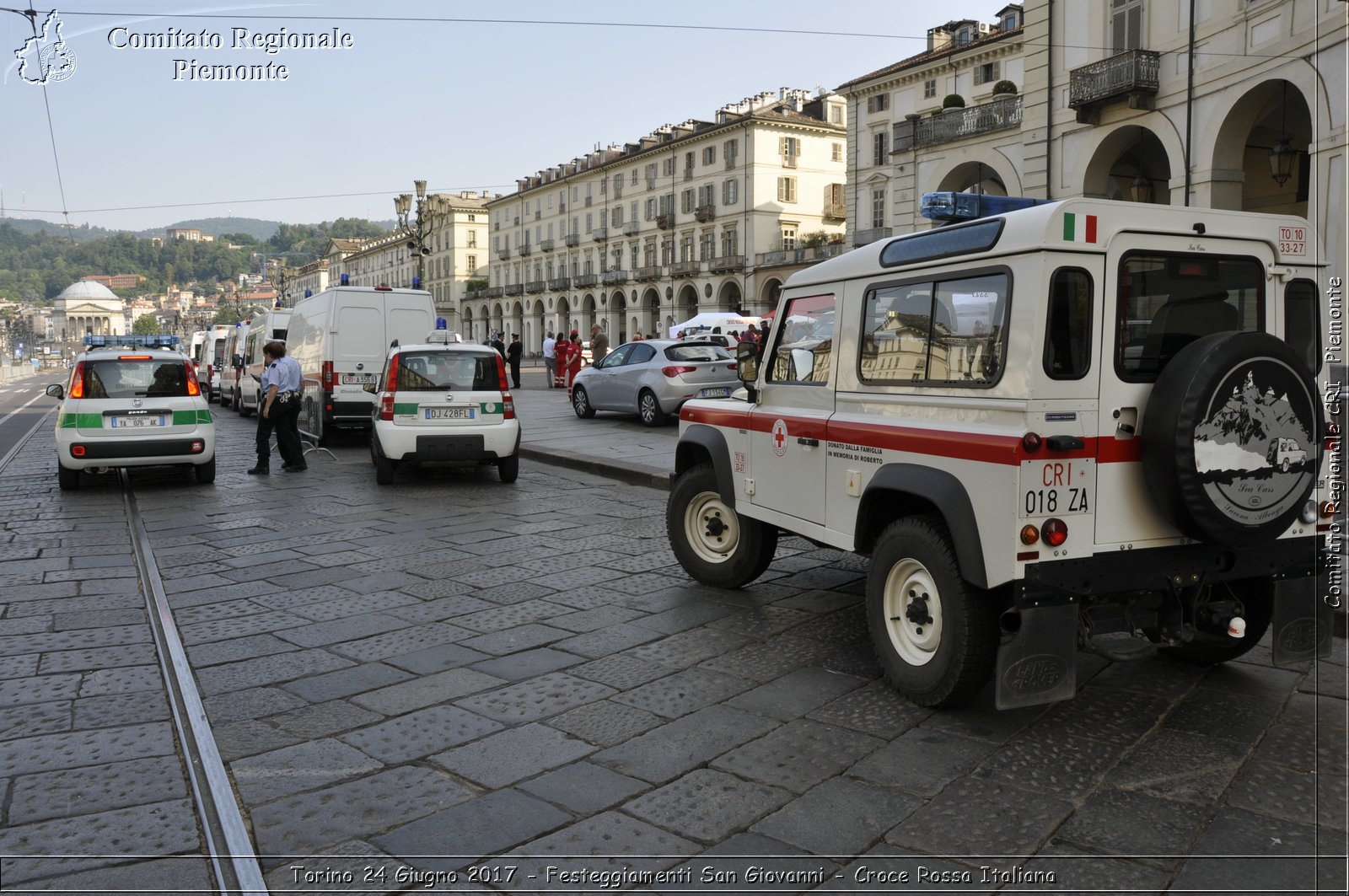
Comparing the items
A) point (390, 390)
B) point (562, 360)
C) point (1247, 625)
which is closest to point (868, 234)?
point (562, 360)

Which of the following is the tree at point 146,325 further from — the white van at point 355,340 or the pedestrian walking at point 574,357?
the white van at point 355,340

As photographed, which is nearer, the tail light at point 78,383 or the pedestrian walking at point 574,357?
the tail light at point 78,383

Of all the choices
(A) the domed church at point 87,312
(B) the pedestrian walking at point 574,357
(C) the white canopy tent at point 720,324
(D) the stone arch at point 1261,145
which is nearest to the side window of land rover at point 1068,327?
(D) the stone arch at point 1261,145

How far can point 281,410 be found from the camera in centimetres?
1302

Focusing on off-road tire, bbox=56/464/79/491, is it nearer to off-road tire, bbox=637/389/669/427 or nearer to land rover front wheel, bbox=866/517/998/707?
off-road tire, bbox=637/389/669/427

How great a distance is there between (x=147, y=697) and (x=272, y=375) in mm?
8643

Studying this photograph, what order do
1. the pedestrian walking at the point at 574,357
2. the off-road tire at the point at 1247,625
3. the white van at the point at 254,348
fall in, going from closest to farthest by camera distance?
the off-road tire at the point at 1247,625
the white van at the point at 254,348
the pedestrian walking at the point at 574,357

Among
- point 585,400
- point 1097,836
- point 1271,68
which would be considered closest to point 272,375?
point 585,400

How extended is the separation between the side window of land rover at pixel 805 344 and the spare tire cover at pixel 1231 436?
1819 millimetres

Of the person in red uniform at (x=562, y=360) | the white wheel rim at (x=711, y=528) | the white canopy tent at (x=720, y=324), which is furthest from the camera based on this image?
the person in red uniform at (x=562, y=360)

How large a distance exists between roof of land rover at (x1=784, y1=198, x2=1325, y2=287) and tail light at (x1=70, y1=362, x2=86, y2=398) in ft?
33.8

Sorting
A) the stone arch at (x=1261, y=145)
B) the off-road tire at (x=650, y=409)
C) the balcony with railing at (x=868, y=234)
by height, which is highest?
the balcony with railing at (x=868, y=234)

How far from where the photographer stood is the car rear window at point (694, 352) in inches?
703

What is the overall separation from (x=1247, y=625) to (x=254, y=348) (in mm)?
24711
